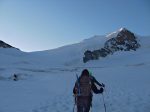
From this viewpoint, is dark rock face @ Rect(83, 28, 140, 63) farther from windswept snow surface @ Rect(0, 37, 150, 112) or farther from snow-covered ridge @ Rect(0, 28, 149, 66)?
windswept snow surface @ Rect(0, 37, 150, 112)

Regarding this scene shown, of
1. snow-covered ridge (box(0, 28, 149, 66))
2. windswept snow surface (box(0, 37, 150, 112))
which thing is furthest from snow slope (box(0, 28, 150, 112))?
snow-covered ridge (box(0, 28, 149, 66))

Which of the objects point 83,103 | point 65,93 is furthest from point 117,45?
point 83,103

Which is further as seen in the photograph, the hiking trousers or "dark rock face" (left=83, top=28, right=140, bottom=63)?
"dark rock face" (left=83, top=28, right=140, bottom=63)

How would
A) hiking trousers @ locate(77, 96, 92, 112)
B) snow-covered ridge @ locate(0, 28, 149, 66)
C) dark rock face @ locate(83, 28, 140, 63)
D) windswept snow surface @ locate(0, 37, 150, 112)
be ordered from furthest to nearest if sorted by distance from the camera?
dark rock face @ locate(83, 28, 140, 63)
snow-covered ridge @ locate(0, 28, 149, 66)
windswept snow surface @ locate(0, 37, 150, 112)
hiking trousers @ locate(77, 96, 92, 112)

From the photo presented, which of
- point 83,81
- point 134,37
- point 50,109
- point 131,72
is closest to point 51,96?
point 50,109

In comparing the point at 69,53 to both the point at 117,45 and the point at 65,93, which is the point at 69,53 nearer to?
the point at 117,45

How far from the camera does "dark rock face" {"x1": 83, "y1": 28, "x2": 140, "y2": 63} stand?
203ft

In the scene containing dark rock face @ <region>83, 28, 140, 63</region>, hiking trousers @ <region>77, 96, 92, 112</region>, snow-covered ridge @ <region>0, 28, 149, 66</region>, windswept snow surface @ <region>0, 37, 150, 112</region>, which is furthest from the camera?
dark rock face @ <region>83, 28, 140, 63</region>

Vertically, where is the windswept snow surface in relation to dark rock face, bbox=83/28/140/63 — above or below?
below

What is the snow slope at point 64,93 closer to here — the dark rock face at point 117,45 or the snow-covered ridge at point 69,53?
the snow-covered ridge at point 69,53

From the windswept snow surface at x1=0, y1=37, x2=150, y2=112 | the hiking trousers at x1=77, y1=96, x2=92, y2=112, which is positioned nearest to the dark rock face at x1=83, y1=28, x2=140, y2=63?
the windswept snow surface at x1=0, y1=37, x2=150, y2=112

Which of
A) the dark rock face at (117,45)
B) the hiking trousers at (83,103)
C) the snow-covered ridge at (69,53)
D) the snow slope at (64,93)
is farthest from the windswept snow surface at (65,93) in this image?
the dark rock face at (117,45)

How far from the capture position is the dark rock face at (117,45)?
61.8 metres

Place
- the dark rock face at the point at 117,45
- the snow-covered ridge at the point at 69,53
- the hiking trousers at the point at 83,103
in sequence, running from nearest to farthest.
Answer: the hiking trousers at the point at 83,103 < the snow-covered ridge at the point at 69,53 < the dark rock face at the point at 117,45
